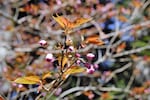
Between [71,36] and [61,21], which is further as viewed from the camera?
[71,36]

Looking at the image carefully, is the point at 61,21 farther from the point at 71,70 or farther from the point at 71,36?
the point at 71,36

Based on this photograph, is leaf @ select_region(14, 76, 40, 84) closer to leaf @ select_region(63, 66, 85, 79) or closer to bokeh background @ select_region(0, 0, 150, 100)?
leaf @ select_region(63, 66, 85, 79)

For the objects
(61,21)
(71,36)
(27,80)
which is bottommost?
(71,36)

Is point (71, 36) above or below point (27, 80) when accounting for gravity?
below

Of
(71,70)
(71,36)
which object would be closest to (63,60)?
(71,70)

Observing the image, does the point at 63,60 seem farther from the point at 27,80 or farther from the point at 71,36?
the point at 71,36

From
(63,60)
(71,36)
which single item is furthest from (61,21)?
(71,36)

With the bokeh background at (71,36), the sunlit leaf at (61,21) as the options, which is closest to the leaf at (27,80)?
the sunlit leaf at (61,21)

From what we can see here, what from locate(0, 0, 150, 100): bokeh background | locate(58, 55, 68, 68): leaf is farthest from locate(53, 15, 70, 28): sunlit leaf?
locate(0, 0, 150, 100): bokeh background

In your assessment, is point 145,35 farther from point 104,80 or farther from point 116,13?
point 104,80


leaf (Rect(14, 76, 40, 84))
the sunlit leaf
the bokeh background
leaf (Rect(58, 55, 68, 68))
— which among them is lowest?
the bokeh background

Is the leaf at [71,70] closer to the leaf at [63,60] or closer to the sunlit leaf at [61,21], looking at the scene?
the leaf at [63,60]
